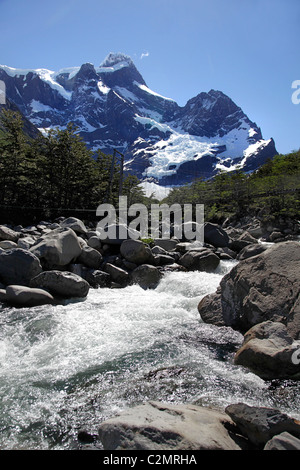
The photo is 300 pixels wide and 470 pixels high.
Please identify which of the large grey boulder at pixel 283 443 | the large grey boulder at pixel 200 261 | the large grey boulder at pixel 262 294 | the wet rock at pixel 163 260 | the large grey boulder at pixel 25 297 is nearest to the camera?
the large grey boulder at pixel 283 443

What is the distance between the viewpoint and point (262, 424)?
2.71 meters

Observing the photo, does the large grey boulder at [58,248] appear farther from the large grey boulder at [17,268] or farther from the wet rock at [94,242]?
the wet rock at [94,242]

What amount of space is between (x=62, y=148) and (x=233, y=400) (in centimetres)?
2106

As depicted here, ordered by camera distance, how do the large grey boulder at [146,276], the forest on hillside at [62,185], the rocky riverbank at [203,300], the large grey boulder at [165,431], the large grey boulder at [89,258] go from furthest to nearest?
the forest on hillside at [62,185] → the large grey boulder at [89,258] → the large grey boulder at [146,276] → the rocky riverbank at [203,300] → the large grey boulder at [165,431]

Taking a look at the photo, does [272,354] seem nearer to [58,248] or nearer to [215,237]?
[58,248]

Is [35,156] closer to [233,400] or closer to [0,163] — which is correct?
[0,163]

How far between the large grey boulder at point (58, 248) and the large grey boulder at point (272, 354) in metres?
7.20

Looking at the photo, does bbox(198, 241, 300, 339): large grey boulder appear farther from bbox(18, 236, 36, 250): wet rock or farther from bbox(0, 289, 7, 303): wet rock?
bbox(18, 236, 36, 250): wet rock

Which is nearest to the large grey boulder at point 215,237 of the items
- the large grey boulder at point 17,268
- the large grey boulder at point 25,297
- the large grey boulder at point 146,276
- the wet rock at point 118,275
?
the large grey boulder at point 146,276

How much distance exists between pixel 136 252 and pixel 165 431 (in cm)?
910

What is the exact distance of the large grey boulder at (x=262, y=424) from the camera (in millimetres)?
2660

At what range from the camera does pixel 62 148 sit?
21234 mm

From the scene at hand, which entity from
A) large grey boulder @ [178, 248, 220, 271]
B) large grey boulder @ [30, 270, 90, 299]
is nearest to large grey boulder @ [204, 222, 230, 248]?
large grey boulder @ [178, 248, 220, 271]

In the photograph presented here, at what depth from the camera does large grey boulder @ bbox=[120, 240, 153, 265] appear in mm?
11577
